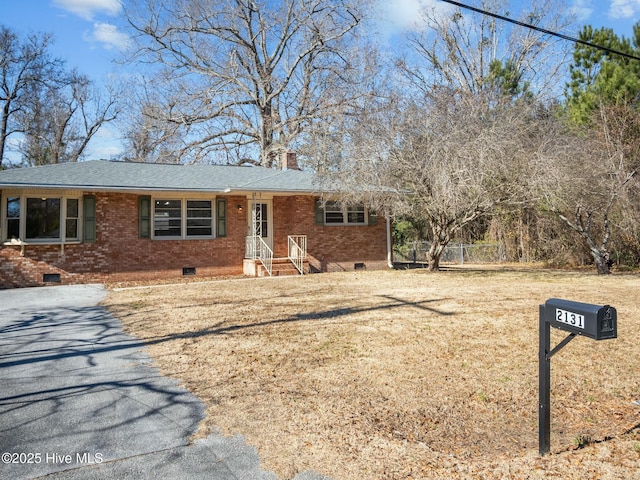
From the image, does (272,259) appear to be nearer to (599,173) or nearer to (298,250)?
(298,250)

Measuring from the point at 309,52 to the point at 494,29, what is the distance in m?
11.2

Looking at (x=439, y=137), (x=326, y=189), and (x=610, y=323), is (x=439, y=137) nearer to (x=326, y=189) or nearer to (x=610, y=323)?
(x=326, y=189)

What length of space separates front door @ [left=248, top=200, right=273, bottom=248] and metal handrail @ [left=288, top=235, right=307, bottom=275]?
741 mm

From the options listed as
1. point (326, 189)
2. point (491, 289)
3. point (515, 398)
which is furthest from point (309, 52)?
point (515, 398)

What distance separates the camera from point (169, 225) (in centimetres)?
1420

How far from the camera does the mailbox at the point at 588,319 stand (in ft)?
8.38

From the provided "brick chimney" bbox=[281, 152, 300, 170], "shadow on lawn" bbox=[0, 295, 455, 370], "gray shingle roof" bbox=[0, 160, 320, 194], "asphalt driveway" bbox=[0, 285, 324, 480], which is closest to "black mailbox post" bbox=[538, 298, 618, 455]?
"asphalt driveway" bbox=[0, 285, 324, 480]

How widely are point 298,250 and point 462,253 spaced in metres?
10.0

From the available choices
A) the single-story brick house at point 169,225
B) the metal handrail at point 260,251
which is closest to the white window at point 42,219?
the single-story brick house at point 169,225

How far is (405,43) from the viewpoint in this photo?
1095 inches

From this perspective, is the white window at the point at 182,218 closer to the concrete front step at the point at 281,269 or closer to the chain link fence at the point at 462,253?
the concrete front step at the point at 281,269

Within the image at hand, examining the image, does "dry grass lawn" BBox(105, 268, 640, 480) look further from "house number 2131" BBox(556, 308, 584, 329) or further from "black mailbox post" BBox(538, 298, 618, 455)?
"house number 2131" BBox(556, 308, 584, 329)

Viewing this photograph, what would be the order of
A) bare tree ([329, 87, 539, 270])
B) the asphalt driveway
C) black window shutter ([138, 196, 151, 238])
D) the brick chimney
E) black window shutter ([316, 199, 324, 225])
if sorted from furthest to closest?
the brick chimney
black window shutter ([316, 199, 324, 225])
black window shutter ([138, 196, 151, 238])
bare tree ([329, 87, 539, 270])
the asphalt driveway

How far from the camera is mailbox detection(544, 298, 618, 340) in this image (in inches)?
101
